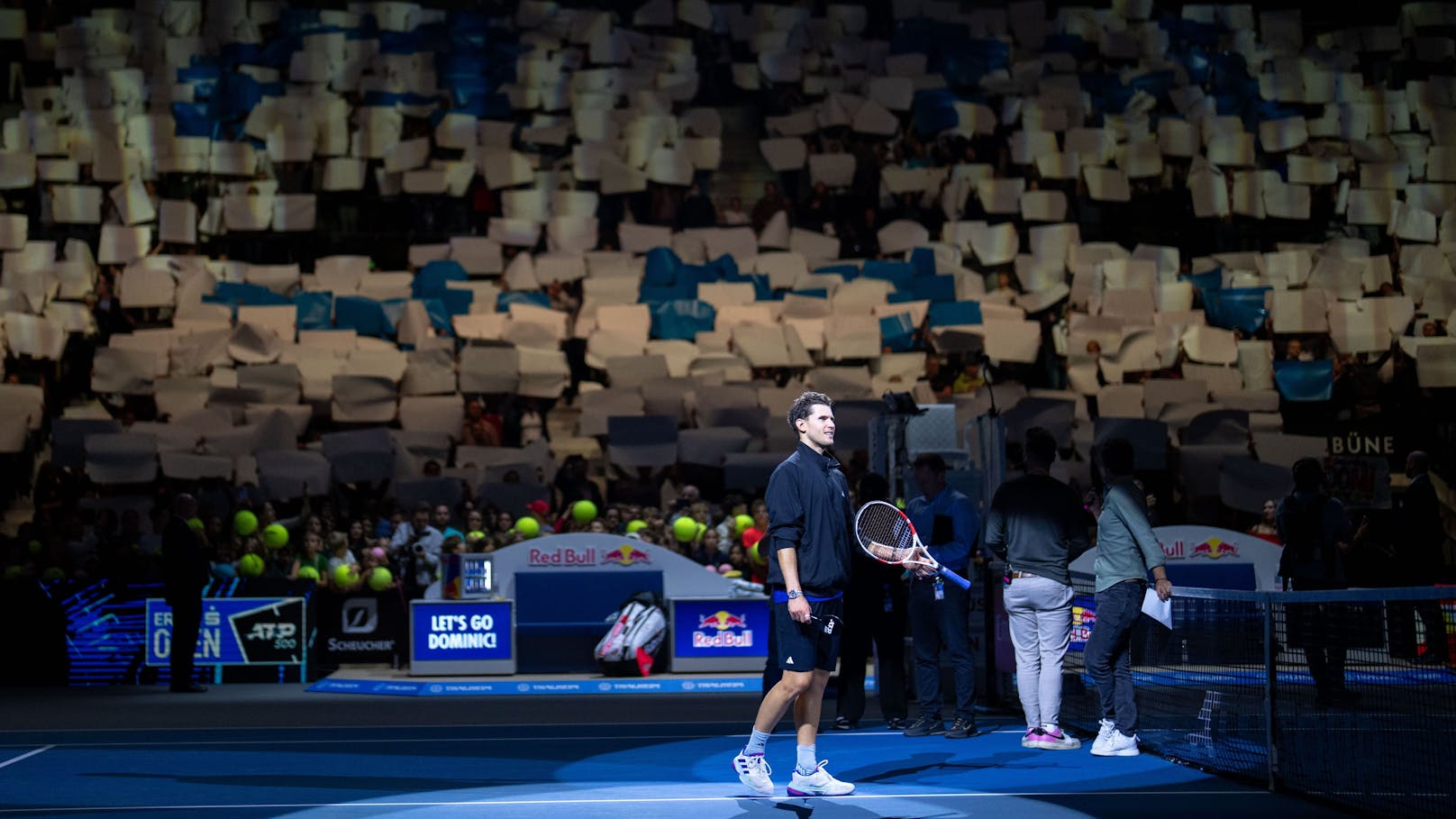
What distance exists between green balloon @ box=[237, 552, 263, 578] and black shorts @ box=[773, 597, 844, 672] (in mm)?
9262

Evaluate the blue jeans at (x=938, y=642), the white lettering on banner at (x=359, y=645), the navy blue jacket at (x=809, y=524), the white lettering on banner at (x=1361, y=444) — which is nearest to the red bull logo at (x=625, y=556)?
the white lettering on banner at (x=359, y=645)

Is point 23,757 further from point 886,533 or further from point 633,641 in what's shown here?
point 633,641

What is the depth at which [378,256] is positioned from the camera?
24344 millimetres

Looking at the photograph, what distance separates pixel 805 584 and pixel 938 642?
314 centimetres

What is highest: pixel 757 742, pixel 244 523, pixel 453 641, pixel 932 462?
pixel 932 462

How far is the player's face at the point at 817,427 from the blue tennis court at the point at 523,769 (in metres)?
1.69

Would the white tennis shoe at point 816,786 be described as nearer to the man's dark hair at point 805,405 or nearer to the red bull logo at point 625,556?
the man's dark hair at point 805,405

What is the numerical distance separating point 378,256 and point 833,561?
18.3 metres

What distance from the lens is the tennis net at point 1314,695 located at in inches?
295

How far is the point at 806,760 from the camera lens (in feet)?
24.5

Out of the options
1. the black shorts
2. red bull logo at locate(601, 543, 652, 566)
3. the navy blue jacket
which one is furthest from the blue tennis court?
red bull logo at locate(601, 543, 652, 566)

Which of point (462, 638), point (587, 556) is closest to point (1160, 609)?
point (587, 556)

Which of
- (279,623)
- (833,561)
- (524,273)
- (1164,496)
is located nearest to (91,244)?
(524,273)

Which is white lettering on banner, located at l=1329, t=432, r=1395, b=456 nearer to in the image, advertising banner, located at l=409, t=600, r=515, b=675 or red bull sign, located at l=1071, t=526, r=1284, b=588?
red bull sign, located at l=1071, t=526, r=1284, b=588
